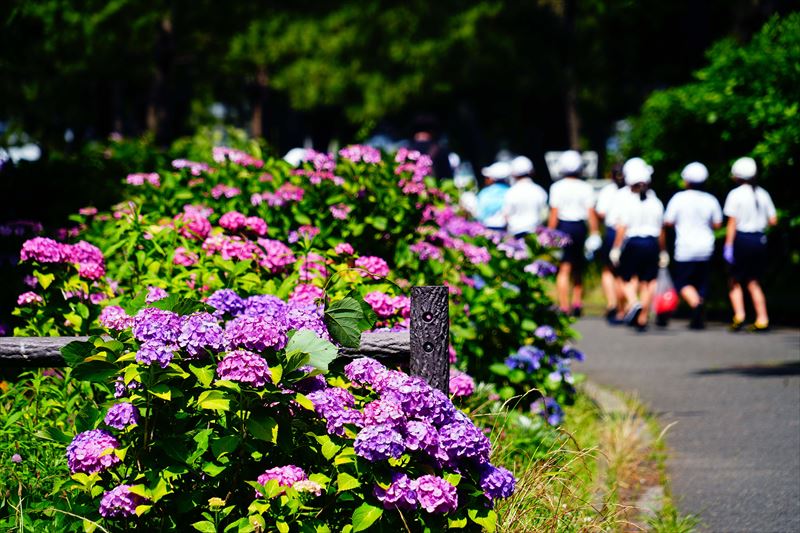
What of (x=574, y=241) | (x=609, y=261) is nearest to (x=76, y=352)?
(x=574, y=241)

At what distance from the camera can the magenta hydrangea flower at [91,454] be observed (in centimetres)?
384

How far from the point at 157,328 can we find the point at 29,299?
2343mm

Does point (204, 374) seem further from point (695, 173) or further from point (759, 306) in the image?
point (695, 173)

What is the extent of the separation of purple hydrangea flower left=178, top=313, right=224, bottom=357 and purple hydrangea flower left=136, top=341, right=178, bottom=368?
0.23ft

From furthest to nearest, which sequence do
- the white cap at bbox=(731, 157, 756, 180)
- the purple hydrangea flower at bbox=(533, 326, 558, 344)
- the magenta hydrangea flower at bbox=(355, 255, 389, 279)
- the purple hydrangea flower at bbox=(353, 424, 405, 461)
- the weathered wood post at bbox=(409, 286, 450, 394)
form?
1. the white cap at bbox=(731, 157, 756, 180)
2. the purple hydrangea flower at bbox=(533, 326, 558, 344)
3. the magenta hydrangea flower at bbox=(355, 255, 389, 279)
4. the weathered wood post at bbox=(409, 286, 450, 394)
5. the purple hydrangea flower at bbox=(353, 424, 405, 461)

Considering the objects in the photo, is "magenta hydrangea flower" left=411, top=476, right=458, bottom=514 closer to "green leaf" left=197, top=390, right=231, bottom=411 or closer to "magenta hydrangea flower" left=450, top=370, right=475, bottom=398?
"green leaf" left=197, top=390, right=231, bottom=411

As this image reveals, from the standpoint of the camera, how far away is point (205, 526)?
3844 mm

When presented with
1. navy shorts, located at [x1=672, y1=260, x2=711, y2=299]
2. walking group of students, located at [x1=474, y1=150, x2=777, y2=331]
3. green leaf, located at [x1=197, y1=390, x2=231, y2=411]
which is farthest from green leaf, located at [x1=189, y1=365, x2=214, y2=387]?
navy shorts, located at [x1=672, y1=260, x2=711, y2=299]

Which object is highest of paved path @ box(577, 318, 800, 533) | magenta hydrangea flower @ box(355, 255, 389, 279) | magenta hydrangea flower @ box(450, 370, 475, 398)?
magenta hydrangea flower @ box(355, 255, 389, 279)

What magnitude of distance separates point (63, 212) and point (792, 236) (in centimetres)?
891

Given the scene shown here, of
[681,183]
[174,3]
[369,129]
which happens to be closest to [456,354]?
[369,129]

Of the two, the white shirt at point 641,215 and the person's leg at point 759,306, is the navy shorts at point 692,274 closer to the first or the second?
the white shirt at point 641,215

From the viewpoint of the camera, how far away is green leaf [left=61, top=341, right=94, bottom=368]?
12.8ft

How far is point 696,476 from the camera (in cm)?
683
